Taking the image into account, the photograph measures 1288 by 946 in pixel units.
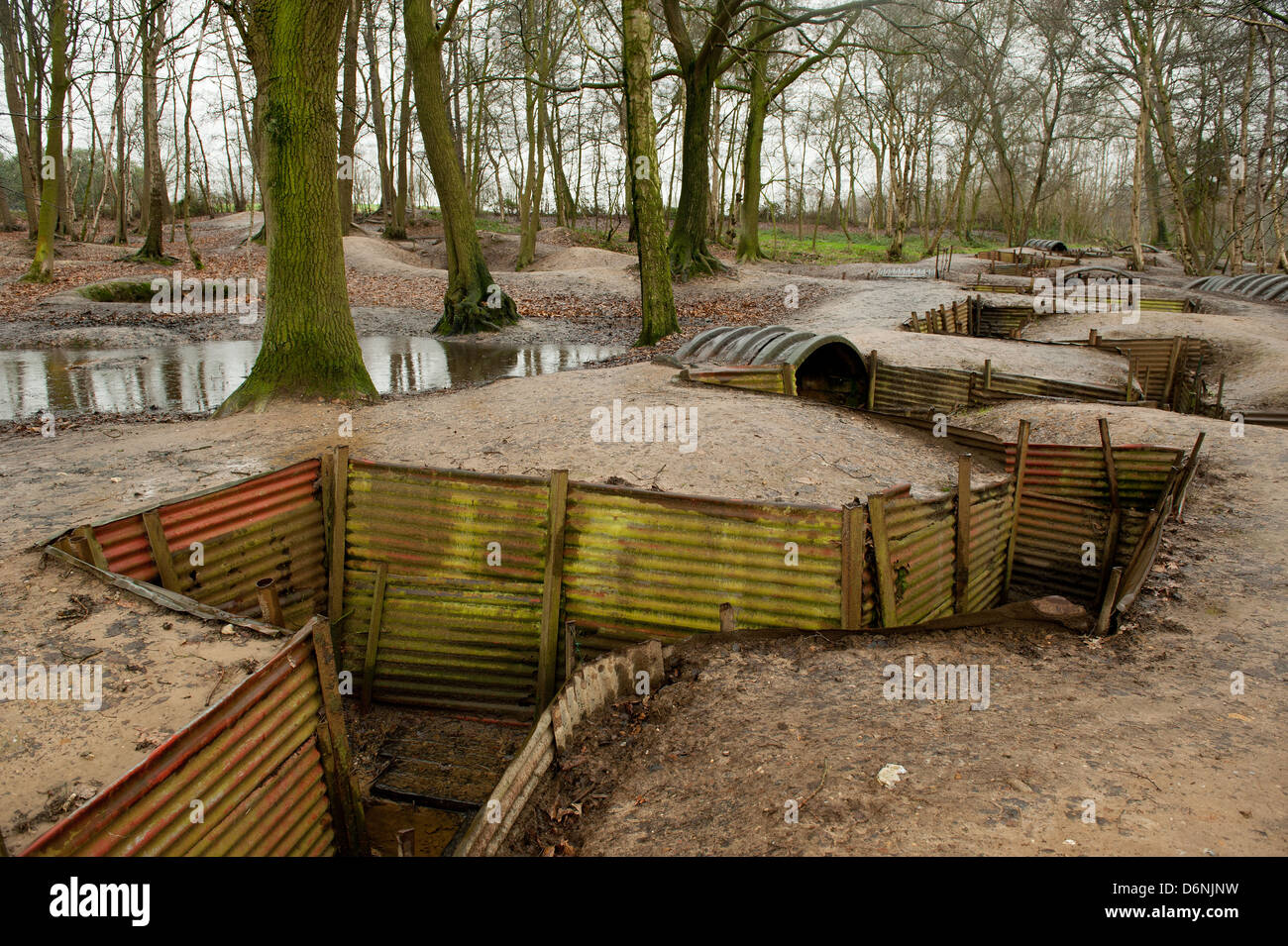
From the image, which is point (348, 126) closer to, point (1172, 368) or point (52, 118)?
point (52, 118)

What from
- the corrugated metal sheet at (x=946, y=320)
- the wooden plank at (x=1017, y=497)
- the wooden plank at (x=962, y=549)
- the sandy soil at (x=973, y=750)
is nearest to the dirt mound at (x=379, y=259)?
the corrugated metal sheet at (x=946, y=320)

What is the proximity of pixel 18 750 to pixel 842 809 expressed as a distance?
342 cm

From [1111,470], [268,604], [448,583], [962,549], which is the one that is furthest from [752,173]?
[268,604]

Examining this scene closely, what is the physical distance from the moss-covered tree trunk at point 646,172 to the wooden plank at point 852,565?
10462 millimetres

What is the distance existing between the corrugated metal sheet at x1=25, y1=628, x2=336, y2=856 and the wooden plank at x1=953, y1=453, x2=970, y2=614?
172 inches

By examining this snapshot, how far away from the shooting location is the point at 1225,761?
134 inches

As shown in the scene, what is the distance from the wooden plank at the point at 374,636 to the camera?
18.6ft

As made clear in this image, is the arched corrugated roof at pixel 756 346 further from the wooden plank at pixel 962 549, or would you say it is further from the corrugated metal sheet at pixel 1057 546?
the wooden plank at pixel 962 549

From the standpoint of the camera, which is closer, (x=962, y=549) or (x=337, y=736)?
(x=337, y=736)

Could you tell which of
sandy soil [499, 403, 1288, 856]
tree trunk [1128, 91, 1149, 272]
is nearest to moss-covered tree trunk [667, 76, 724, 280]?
tree trunk [1128, 91, 1149, 272]

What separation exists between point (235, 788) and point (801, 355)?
8.46 m

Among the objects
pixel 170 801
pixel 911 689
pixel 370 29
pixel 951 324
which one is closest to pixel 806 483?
pixel 911 689

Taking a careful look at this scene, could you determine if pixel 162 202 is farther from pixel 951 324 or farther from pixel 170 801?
pixel 170 801

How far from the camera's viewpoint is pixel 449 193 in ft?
58.7
